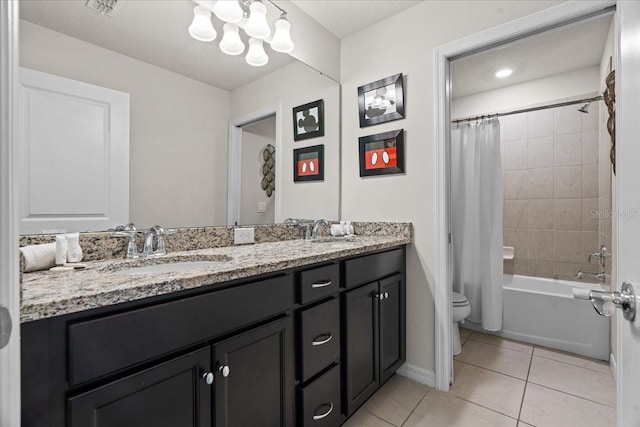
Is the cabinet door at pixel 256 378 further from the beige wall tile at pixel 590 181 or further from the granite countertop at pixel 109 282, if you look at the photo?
the beige wall tile at pixel 590 181

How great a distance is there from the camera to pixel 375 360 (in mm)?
1646

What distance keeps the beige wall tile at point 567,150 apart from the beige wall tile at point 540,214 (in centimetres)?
38

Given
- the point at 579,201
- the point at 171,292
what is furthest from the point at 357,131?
the point at 579,201

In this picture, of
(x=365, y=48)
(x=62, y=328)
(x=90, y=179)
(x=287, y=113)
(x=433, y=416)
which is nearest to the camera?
(x=62, y=328)

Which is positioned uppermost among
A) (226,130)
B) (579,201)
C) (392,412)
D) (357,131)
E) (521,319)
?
(357,131)

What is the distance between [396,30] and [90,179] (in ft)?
6.55

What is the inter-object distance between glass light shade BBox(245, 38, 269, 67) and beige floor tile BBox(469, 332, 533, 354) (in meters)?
2.69

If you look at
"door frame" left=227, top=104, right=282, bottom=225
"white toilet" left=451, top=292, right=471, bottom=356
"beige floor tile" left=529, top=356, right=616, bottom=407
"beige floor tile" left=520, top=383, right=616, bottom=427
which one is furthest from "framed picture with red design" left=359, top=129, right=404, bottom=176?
"beige floor tile" left=529, top=356, right=616, bottom=407

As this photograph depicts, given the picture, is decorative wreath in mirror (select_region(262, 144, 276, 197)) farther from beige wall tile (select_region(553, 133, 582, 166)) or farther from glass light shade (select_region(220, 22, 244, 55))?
beige wall tile (select_region(553, 133, 582, 166))

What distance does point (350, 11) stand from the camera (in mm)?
2035

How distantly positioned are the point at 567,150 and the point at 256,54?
2902 millimetres

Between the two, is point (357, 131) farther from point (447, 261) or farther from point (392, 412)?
point (392, 412)

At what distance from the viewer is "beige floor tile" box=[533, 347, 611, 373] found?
2049mm

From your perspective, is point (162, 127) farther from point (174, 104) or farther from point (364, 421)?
point (364, 421)
